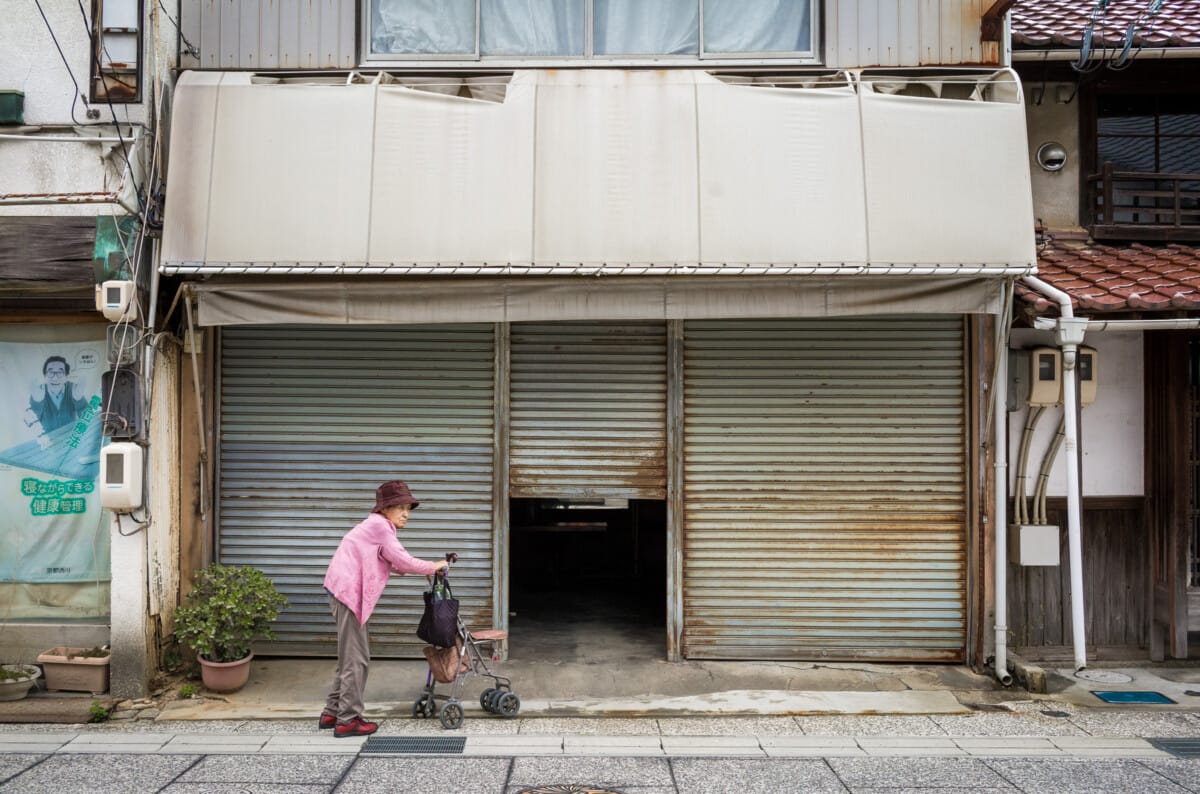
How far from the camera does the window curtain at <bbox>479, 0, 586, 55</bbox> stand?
29.5ft

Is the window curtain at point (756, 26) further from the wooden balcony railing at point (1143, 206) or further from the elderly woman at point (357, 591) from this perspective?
the elderly woman at point (357, 591)

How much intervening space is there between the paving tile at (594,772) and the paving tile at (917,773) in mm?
1273

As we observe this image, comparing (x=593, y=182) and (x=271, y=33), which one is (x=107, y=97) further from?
(x=593, y=182)

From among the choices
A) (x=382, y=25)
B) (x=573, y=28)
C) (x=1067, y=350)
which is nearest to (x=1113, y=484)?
(x=1067, y=350)

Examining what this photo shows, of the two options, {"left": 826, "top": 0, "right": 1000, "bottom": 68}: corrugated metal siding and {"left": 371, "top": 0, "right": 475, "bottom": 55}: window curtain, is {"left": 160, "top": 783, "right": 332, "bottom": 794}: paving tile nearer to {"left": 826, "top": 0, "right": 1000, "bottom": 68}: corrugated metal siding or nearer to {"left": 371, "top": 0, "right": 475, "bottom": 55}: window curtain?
{"left": 371, "top": 0, "right": 475, "bottom": 55}: window curtain

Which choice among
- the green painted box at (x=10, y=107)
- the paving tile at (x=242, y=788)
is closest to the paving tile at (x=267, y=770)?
the paving tile at (x=242, y=788)

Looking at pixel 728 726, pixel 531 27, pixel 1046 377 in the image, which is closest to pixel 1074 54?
pixel 1046 377

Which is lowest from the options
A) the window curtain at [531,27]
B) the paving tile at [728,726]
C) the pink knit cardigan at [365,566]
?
the paving tile at [728,726]

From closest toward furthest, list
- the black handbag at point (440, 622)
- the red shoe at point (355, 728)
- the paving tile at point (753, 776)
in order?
the paving tile at point (753, 776) < the red shoe at point (355, 728) < the black handbag at point (440, 622)

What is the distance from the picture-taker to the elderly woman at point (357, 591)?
7.04 metres

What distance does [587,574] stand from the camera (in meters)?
13.5

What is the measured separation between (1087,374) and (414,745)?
6.86 metres

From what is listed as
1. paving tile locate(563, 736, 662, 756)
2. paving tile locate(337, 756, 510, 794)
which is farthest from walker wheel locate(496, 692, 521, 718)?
paving tile locate(337, 756, 510, 794)

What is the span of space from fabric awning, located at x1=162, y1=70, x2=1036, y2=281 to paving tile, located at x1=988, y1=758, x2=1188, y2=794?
3.92 metres
